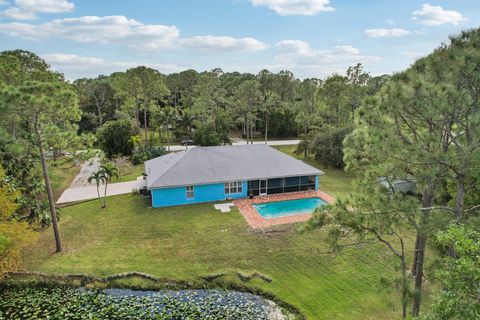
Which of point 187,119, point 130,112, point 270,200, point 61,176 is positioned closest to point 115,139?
point 61,176

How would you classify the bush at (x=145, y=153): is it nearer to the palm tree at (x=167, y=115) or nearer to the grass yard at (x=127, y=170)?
the grass yard at (x=127, y=170)

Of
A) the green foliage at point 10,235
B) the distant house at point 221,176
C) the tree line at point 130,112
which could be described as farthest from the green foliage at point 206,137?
the green foliage at point 10,235

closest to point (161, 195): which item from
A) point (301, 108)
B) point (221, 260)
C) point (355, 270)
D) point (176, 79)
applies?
point (221, 260)

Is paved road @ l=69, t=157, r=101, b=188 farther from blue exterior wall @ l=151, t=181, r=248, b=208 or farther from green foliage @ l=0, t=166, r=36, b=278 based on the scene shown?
green foliage @ l=0, t=166, r=36, b=278

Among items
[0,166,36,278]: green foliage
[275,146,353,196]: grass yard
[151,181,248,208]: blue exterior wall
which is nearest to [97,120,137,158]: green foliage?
[151,181,248,208]: blue exterior wall

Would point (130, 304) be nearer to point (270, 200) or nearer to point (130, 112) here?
point (270, 200)

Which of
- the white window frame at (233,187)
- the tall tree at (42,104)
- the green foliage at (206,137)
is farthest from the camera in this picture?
the green foliage at (206,137)
